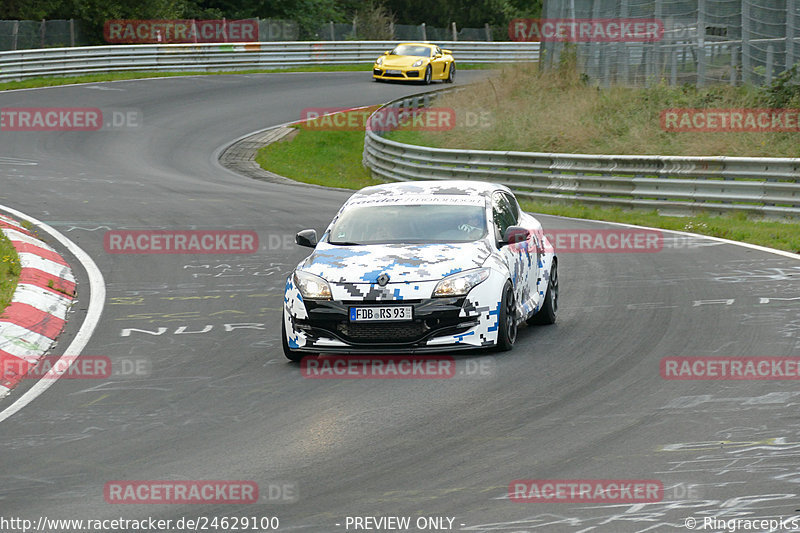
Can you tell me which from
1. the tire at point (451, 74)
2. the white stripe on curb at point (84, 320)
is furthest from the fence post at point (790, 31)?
the tire at point (451, 74)

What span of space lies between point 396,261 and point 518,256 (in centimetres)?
145

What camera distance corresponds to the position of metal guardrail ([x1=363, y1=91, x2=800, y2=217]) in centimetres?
2011

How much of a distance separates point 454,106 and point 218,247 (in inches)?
868

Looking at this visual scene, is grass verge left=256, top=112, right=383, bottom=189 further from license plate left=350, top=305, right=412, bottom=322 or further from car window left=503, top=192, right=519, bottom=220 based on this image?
license plate left=350, top=305, right=412, bottom=322

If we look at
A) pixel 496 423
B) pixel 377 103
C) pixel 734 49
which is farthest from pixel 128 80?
pixel 496 423

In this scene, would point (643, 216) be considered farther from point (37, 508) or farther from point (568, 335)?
point (37, 508)

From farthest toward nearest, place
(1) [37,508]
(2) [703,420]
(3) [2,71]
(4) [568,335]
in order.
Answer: (3) [2,71], (4) [568,335], (2) [703,420], (1) [37,508]

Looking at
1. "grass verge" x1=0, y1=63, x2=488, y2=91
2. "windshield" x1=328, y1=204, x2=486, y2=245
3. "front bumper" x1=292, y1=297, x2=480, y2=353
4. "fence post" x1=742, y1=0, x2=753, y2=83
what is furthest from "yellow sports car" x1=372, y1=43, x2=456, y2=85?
"front bumper" x1=292, y1=297, x2=480, y2=353

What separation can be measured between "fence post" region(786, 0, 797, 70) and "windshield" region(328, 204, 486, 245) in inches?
730

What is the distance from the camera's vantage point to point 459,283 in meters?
9.95

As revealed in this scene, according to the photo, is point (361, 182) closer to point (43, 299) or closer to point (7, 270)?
→ point (7, 270)

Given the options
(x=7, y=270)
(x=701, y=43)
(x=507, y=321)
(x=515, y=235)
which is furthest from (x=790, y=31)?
(x=7, y=270)

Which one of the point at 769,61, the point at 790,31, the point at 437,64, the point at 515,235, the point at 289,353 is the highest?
the point at 790,31

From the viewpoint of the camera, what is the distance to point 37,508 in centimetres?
640
